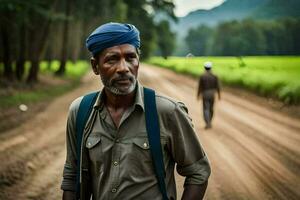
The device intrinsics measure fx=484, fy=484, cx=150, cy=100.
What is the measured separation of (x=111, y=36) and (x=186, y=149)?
0.71 m

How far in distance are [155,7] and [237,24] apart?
1931 centimetres

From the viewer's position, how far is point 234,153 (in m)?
9.68

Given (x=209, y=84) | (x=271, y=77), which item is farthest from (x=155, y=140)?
(x=271, y=77)

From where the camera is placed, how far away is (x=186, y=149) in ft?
8.38

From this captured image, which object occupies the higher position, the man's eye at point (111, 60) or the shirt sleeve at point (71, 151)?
the man's eye at point (111, 60)

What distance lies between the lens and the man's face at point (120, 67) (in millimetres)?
2545

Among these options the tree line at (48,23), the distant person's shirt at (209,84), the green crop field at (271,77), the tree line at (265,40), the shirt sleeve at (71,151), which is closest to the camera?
the shirt sleeve at (71,151)

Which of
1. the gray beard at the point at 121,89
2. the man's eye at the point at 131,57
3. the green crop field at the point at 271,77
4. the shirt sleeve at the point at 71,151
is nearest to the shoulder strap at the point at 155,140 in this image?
the gray beard at the point at 121,89

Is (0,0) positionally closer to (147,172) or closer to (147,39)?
(147,172)

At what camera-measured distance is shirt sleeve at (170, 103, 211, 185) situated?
8.27 ft

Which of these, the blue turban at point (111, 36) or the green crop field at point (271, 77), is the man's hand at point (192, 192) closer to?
the blue turban at point (111, 36)

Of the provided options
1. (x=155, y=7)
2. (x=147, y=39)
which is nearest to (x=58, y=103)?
(x=155, y=7)

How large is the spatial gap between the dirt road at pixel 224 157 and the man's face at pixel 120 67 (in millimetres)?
4534

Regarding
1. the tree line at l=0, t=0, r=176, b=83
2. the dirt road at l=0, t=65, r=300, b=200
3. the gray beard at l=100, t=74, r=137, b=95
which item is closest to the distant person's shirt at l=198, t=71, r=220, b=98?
the dirt road at l=0, t=65, r=300, b=200
